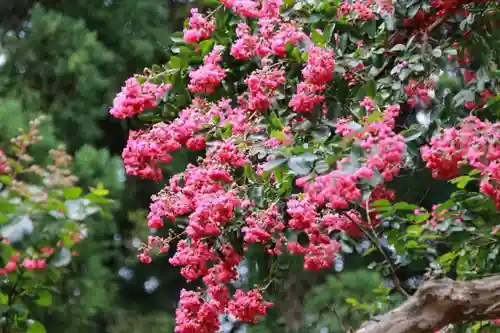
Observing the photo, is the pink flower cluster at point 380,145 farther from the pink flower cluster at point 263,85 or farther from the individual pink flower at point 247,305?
the individual pink flower at point 247,305

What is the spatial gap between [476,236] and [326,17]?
2.97 feet

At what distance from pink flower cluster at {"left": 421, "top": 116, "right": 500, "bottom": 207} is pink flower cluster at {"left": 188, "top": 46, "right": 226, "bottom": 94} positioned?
0.85m

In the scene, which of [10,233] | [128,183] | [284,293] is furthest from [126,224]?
[10,233]

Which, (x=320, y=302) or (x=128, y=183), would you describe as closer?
(x=320, y=302)

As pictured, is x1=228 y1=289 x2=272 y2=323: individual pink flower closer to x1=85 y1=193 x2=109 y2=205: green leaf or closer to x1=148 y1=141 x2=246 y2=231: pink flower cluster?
x1=148 y1=141 x2=246 y2=231: pink flower cluster

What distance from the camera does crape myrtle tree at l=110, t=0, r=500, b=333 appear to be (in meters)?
2.38

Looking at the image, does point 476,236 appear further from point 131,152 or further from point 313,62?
point 131,152

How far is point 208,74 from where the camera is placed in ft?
9.15

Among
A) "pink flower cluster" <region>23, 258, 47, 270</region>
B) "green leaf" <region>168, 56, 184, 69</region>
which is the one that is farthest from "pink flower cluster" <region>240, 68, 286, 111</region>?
"pink flower cluster" <region>23, 258, 47, 270</region>

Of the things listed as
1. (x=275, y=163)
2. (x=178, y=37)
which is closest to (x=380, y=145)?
(x=275, y=163)

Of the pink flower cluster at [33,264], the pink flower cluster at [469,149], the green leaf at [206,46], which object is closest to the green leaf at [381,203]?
the pink flower cluster at [469,149]

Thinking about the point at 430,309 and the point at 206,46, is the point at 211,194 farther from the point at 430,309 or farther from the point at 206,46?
the point at 430,309

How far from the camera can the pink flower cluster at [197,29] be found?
294cm

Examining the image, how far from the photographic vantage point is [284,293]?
628 centimetres
